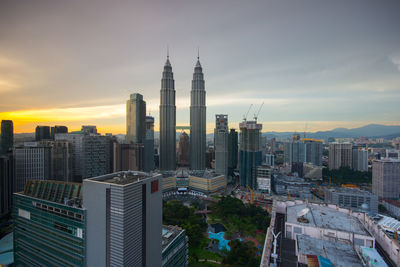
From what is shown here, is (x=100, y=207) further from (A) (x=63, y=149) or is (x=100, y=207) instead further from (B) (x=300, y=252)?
(A) (x=63, y=149)

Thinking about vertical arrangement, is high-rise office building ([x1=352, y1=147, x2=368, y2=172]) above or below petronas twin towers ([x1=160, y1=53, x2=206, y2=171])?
below

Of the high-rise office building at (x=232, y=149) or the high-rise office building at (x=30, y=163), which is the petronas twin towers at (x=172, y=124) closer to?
the high-rise office building at (x=232, y=149)

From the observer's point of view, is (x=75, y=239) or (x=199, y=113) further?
(x=199, y=113)

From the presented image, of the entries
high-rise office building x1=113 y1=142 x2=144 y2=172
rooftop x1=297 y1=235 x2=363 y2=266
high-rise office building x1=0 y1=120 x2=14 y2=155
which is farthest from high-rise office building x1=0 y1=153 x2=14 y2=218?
rooftop x1=297 y1=235 x2=363 y2=266

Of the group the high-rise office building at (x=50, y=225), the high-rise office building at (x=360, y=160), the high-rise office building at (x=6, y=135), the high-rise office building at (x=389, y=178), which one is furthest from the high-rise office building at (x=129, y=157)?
the high-rise office building at (x=360, y=160)

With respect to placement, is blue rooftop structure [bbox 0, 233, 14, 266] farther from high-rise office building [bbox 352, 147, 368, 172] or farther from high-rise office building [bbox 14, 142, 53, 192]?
high-rise office building [bbox 352, 147, 368, 172]

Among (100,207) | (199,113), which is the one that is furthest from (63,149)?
(199,113)
